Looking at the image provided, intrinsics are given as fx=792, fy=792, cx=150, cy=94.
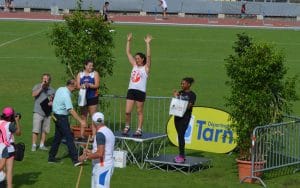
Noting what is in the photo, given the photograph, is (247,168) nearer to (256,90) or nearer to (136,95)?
(256,90)

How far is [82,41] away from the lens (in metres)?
19.7

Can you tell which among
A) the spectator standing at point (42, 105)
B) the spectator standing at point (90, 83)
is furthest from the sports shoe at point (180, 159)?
the spectator standing at point (42, 105)

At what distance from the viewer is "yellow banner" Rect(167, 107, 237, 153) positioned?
747 inches

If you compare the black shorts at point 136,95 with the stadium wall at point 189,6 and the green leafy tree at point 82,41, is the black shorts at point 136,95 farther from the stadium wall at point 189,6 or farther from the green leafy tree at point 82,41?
the stadium wall at point 189,6

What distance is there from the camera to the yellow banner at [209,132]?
18969 millimetres

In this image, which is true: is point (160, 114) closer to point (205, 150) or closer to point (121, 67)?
point (205, 150)

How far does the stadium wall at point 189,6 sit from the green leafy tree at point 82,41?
166 ft

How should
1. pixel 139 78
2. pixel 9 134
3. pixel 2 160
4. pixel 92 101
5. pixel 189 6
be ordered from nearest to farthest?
pixel 2 160 < pixel 9 134 < pixel 139 78 < pixel 92 101 < pixel 189 6

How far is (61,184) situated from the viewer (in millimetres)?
15727

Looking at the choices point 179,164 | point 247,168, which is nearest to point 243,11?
point 179,164

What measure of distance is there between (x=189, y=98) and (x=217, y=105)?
8793mm

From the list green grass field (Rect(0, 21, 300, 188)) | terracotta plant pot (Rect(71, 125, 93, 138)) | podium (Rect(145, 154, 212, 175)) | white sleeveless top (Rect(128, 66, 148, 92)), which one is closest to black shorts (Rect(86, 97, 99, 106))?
white sleeveless top (Rect(128, 66, 148, 92))

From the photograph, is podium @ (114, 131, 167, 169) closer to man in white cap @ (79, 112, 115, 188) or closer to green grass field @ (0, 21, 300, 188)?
green grass field @ (0, 21, 300, 188)

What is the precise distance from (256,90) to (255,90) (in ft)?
0.07
